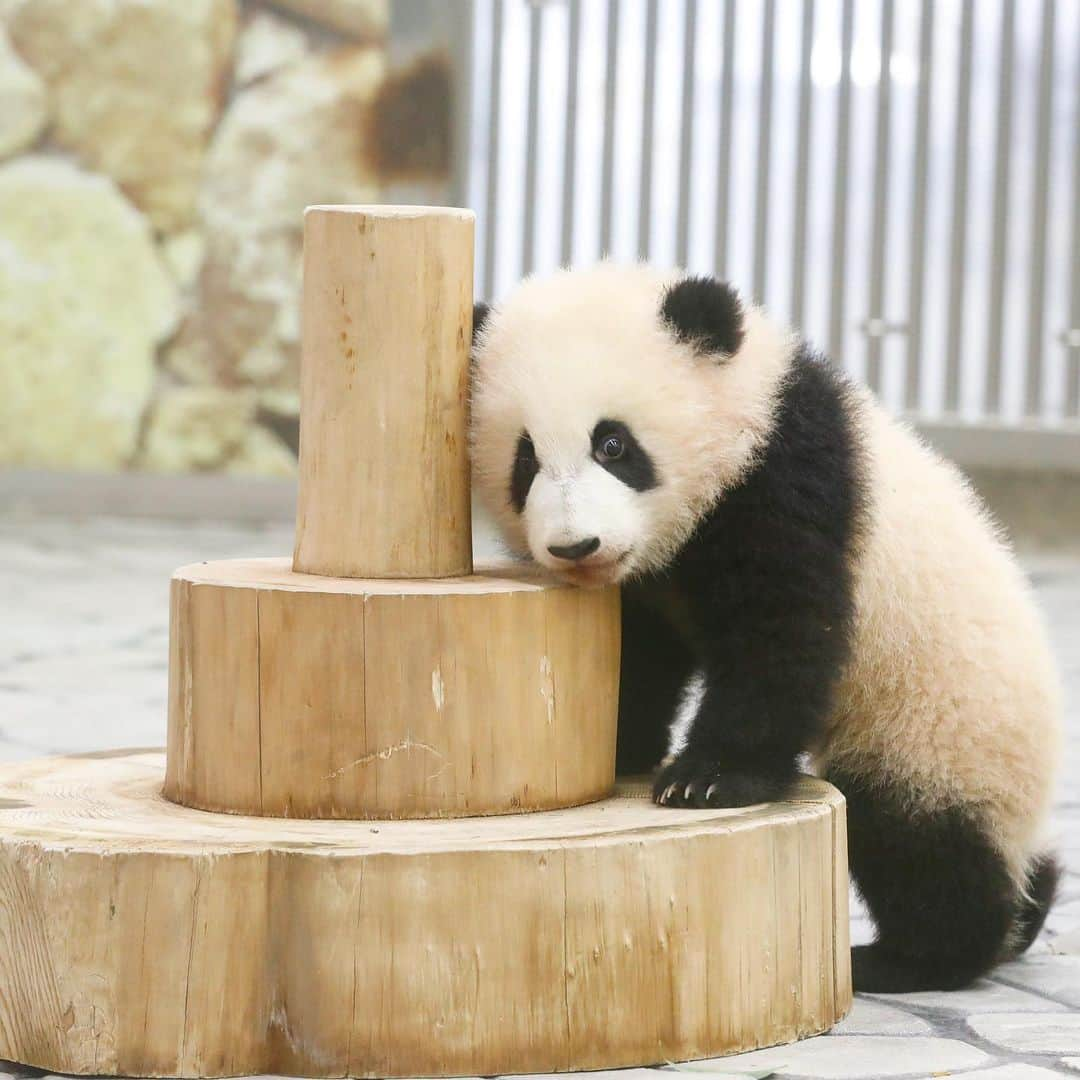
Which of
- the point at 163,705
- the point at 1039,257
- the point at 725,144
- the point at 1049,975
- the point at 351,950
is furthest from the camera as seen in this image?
the point at 725,144

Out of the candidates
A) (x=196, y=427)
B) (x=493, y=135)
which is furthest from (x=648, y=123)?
(x=196, y=427)

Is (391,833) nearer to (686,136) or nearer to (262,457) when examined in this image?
(262,457)

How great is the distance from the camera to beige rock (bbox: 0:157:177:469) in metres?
8.35

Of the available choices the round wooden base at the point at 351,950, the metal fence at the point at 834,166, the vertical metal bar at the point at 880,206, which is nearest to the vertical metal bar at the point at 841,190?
the metal fence at the point at 834,166

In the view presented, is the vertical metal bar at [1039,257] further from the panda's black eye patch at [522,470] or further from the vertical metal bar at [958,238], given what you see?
the panda's black eye patch at [522,470]

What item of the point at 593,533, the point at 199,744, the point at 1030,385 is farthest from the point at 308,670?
the point at 1030,385

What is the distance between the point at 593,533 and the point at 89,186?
625 centimetres

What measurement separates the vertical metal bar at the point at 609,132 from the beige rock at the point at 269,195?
1.00 m

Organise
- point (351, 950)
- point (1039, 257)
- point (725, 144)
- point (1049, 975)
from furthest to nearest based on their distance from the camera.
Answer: point (725, 144) < point (1039, 257) < point (1049, 975) < point (351, 950)

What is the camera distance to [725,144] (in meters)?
8.37

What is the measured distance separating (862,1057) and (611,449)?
2.97 ft

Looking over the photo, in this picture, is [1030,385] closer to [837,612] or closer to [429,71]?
[429,71]

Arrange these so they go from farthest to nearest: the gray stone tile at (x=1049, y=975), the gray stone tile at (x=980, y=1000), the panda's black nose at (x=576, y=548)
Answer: the gray stone tile at (x=1049, y=975)
the gray stone tile at (x=980, y=1000)
the panda's black nose at (x=576, y=548)

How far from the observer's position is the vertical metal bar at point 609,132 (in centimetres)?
840
